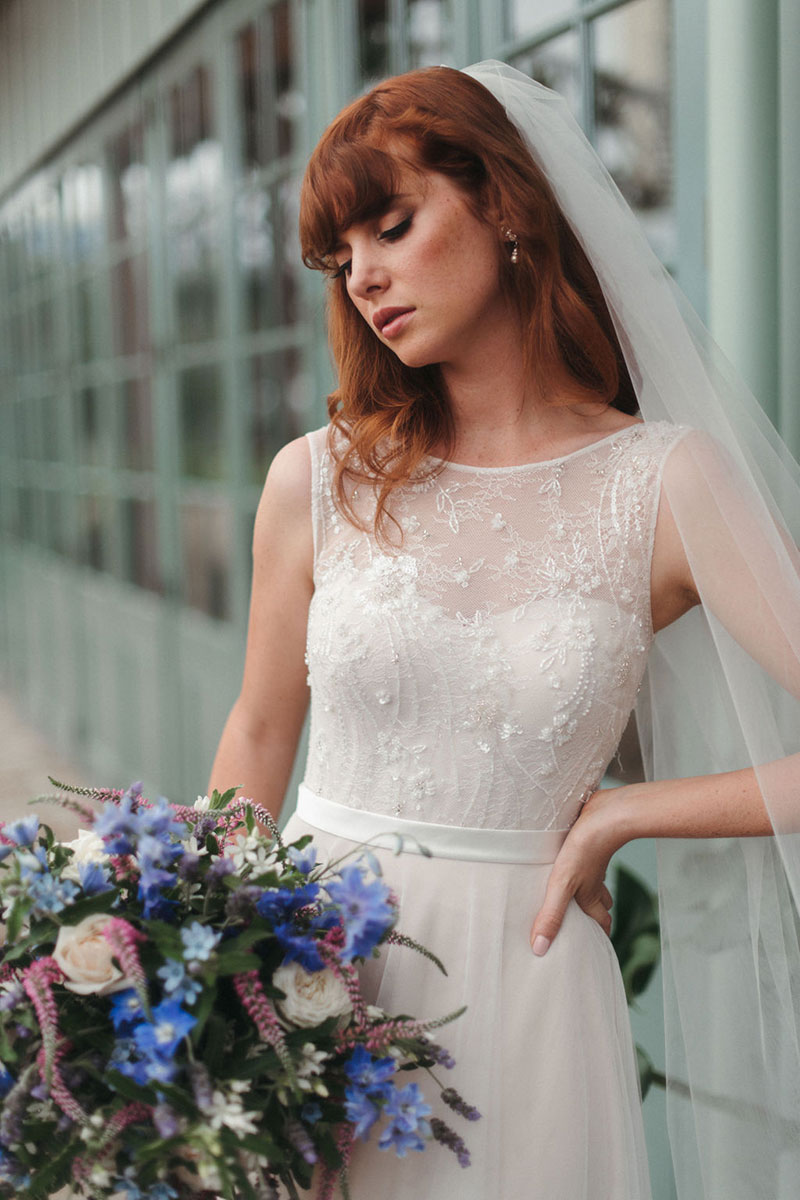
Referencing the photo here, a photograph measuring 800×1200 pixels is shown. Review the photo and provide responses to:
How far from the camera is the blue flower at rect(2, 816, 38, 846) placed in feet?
3.16

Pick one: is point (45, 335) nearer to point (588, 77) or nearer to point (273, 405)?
point (273, 405)

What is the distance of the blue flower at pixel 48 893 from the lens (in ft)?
3.05

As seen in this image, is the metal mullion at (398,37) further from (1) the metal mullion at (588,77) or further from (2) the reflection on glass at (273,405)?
(2) the reflection on glass at (273,405)

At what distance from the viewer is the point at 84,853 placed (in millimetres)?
1016

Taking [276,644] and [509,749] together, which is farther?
[276,644]

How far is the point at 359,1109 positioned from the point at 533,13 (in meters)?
2.08

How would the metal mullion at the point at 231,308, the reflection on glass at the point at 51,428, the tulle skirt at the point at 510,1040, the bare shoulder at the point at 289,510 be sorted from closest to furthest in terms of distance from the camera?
the tulle skirt at the point at 510,1040, the bare shoulder at the point at 289,510, the metal mullion at the point at 231,308, the reflection on glass at the point at 51,428

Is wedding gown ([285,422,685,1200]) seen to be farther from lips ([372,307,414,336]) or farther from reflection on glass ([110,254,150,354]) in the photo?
reflection on glass ([110,254,150,354])

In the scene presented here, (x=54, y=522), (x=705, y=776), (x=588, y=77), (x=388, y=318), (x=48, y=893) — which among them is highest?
(x=54, y=522)

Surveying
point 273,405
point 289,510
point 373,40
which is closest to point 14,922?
point 289,510

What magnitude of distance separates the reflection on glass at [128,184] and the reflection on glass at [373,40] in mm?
1875

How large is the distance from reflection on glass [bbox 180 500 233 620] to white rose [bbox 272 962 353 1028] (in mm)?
3019

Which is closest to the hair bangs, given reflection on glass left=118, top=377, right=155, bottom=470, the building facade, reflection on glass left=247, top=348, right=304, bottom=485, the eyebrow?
the eyebrow

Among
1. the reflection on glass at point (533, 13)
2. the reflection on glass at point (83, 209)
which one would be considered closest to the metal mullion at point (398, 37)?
the reflection on glass at point (533, 13)
